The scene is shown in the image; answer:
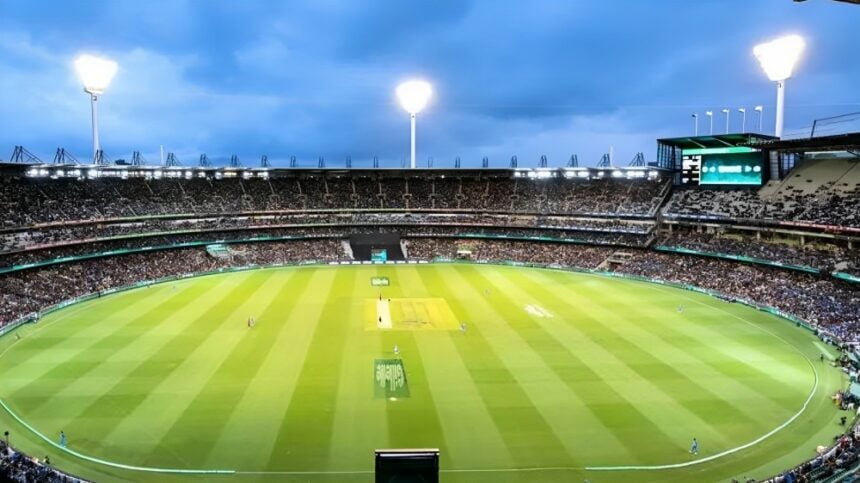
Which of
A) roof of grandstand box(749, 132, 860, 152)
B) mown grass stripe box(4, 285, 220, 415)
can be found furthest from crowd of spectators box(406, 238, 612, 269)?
mown grass stripe box(4, 285, 220, 415)

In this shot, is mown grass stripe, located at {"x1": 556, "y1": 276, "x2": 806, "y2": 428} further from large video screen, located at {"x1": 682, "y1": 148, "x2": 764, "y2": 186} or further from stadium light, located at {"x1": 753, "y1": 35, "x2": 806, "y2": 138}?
large video screen, located at {"x1": 682, "y1": 148, "x2": 764, "y2": 186}

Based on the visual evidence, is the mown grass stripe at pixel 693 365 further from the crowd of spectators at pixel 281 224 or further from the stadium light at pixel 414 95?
the stadium light at pixel 414 95

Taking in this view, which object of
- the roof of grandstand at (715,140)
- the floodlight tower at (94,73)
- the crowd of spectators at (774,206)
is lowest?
the crowd of spectators at (774,206)

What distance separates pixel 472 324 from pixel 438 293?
40.5ft

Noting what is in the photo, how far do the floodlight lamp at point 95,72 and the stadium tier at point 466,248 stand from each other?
9129 mm

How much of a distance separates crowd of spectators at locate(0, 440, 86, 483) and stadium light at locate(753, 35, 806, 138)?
2336 inches

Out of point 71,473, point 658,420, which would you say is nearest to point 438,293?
point 658,420

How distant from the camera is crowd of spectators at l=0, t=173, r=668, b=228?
64.1m

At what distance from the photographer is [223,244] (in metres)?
72.8

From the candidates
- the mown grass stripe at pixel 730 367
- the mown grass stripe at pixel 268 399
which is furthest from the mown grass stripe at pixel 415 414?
the mown grass stripe at pixel 730 367

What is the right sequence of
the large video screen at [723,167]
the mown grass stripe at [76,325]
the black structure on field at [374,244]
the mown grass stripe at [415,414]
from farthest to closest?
1. the black structure on field at [374,244]
2. the large video screen at [723,167]
3. the mown grass stripe at [76,325]
4. the mown grass stripe at [415,414]

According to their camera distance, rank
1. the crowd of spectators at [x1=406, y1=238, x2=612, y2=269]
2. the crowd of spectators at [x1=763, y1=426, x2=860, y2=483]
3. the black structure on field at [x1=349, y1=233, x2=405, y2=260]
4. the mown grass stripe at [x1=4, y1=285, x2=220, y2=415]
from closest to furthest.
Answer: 1. the crowd of spectators at [x1=763, y1=426, x2=860, y2=483]
2. the mown grass stripe at [x1=4, y1=285, x2=220, y2=415]
3. the crowd of spectators at [x1=406, y1=238, x2=612, y2=269]
4. the black structure on field at [x1=349, y1=233, x2=405, y2=260]

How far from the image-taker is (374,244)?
7950cm

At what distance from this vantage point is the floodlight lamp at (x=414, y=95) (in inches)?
3196
